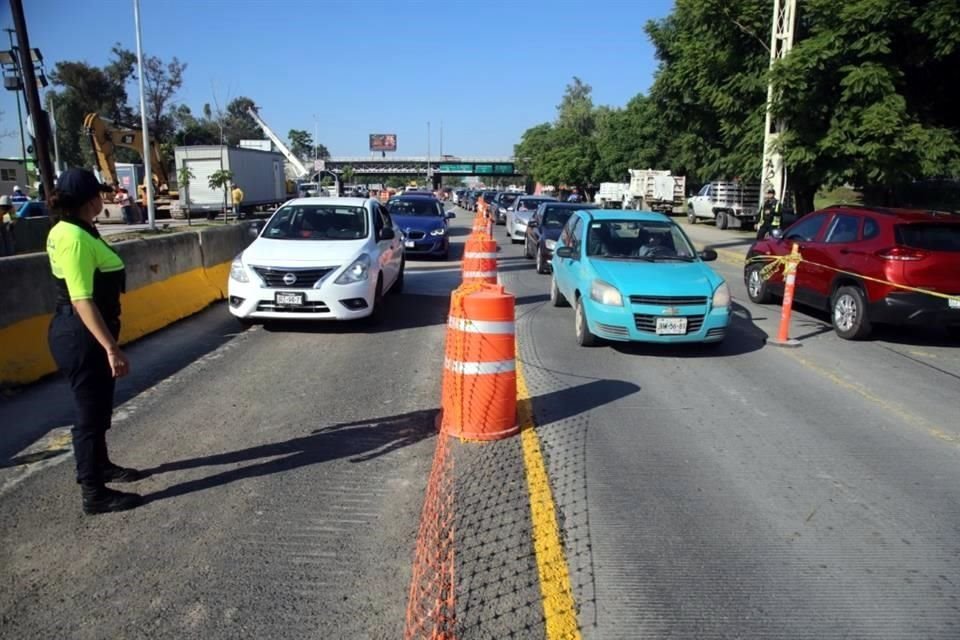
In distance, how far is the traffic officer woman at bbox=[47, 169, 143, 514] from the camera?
3777 mm

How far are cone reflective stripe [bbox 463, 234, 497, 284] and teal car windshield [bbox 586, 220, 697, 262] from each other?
219 cm

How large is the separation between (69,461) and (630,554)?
374 centimetres

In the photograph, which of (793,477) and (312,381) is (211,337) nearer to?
(312,381)

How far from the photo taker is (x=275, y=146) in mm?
69312

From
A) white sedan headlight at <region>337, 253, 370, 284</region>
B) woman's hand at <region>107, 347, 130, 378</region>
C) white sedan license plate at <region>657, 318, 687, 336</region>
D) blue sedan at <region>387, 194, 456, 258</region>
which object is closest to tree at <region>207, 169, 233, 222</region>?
blue sedan at <region>387, 194, 456, 258</region>

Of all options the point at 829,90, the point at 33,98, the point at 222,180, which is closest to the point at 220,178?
the point at 222,180

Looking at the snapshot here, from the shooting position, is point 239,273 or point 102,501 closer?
point 102,501

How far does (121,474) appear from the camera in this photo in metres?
4.50

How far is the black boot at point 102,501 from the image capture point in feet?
13.3

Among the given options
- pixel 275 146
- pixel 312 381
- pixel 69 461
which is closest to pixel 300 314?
pixel 312 381

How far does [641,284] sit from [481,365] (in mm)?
3358

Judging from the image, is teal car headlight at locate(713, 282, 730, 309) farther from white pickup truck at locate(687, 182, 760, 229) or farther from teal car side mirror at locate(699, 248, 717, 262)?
white pickup truck at locate(687, 182, 760, 229)

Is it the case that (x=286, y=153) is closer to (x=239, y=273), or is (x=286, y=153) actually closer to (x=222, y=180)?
(x=222, y=180)

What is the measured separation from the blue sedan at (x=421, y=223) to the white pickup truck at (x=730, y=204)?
53.2 feet
